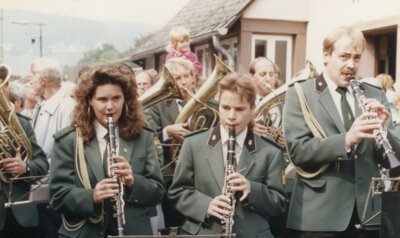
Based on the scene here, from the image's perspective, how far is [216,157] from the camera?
13.6 ft

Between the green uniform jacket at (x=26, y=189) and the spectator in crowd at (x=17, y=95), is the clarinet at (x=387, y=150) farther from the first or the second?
the spectator in crowd at (x=17, y=95)

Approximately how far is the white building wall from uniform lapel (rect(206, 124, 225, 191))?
8010mm

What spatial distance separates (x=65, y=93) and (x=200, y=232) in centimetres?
316

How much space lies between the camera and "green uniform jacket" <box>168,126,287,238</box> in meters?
4.03

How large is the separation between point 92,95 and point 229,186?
43.5 inches

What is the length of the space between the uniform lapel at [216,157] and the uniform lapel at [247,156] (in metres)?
0.12

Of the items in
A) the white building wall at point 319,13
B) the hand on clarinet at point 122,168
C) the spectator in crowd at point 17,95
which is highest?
the white building wall at point 319,13

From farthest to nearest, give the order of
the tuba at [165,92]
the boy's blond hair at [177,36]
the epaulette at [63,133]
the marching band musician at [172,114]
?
the boy's blond hair at [177,36], the tuba at [165,92], the marching band musician at [172,114], the epaulette at [63,133]

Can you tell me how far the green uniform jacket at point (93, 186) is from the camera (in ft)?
13.0

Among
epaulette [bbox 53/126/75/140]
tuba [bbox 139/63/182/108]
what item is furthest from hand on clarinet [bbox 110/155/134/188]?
tuba [bbox 139/63/182/108]

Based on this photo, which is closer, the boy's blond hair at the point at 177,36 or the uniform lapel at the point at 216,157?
the uniform lapel at the point at 216,157

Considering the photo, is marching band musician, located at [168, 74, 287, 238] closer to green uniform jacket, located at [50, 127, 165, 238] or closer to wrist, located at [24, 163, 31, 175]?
green uniform jacket, located at [50, 127, 165, 238]

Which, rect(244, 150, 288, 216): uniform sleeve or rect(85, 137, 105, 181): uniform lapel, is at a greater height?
rect(85, 137, 105, 181): uniform lapel

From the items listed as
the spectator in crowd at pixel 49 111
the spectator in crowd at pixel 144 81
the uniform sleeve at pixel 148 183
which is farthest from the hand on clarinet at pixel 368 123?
the spectator in crowd at pixel 144 81
